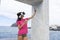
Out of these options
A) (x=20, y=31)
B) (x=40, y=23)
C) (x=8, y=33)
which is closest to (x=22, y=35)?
(x=20, y=31)

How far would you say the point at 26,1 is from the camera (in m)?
5.63

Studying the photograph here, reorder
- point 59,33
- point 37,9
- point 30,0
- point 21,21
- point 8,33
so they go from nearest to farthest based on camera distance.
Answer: point 21,21
point 30,0
point 37,9
point 8,33
point 59,33

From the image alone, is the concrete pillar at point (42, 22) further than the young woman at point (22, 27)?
Yes

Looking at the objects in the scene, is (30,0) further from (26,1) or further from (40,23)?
(40,23)

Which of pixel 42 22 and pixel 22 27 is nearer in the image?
pixel 22 27

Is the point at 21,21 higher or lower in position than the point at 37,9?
lower

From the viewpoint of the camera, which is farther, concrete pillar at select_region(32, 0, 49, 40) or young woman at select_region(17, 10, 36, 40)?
concrete pillar at select_region(32, 0, 49, 40)

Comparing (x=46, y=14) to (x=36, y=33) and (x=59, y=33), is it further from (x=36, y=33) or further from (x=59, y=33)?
(x=59, y=33)

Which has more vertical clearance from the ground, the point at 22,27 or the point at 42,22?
the point at 42,22

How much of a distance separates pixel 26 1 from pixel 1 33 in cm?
745

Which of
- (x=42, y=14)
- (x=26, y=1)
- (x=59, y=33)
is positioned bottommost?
(x=59, y=33)

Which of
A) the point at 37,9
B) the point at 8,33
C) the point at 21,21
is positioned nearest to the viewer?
the point at 21,21

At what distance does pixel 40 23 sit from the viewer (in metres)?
5.75

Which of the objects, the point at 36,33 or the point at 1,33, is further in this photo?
the point at 1,33
